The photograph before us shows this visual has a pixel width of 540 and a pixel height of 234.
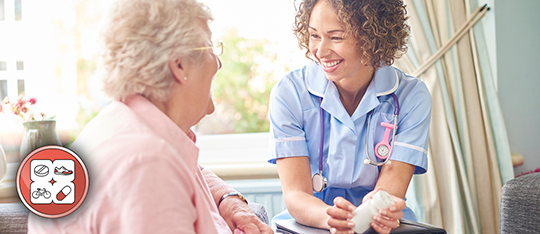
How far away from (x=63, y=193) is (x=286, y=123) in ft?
2.51

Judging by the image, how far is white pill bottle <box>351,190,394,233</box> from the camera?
970 mm

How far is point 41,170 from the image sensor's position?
0.83 m

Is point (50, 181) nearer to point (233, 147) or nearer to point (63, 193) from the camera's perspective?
point (63, 193)

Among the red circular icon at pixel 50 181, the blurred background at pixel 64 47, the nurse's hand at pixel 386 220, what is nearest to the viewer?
the red circular icon at pixel 50 181

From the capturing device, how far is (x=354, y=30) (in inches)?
53.0

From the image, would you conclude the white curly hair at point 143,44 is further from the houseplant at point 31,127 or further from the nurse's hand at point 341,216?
the houseplant at point 31,127

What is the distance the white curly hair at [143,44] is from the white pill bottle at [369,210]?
0.54 meters

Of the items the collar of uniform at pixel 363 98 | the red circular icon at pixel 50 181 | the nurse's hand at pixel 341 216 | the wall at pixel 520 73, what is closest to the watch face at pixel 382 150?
the collar of uniform at pixel 363 98

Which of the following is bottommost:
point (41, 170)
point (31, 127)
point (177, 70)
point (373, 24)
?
point (31, 127)

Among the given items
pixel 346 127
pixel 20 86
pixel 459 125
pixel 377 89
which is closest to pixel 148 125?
pixel 346 127

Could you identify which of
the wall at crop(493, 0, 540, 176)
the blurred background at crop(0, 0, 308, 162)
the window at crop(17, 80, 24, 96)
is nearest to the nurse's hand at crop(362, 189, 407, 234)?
the wall at crop(493, 0, 540, 176)

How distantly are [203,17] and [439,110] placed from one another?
5.14ft

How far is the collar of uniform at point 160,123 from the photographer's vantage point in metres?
0.78

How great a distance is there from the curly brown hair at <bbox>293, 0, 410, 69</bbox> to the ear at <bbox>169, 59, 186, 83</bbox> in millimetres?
674
